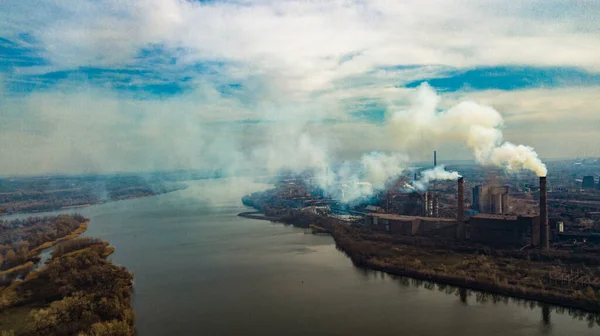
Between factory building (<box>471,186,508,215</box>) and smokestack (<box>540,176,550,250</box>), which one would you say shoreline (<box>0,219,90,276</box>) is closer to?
smokestack (<box>540,176,550,250</box>)

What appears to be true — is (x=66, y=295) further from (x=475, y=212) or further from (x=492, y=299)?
(x=475, y=212)

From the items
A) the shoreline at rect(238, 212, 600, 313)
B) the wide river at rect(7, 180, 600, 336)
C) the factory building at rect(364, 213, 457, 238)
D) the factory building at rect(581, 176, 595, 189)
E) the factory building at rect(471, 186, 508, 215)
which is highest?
the factory building at rect(581, 176, 595, 189)

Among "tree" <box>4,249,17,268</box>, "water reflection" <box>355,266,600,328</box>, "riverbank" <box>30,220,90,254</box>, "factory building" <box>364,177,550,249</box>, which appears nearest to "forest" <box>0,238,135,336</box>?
"tree" <box>4,249,17,268</box>

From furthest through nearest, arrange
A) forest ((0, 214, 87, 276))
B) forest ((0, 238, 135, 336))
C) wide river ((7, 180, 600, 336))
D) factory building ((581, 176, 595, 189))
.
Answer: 1. factory building ((581, 176, 595, 189))
2. forest ((0, 214, 87, 276))
3. wide river ((7, 180, 600, 336))
4. forest ((0, 238, 135, 336))

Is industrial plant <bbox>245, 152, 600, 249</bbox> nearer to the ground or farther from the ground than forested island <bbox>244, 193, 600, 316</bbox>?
farther from the ground

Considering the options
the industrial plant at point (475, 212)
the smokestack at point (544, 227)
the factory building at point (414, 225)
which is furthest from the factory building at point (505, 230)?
the factory building at point (414, 225)

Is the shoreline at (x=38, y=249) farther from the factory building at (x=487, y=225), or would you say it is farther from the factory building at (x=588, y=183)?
the factory building at (x=588, y=183)
